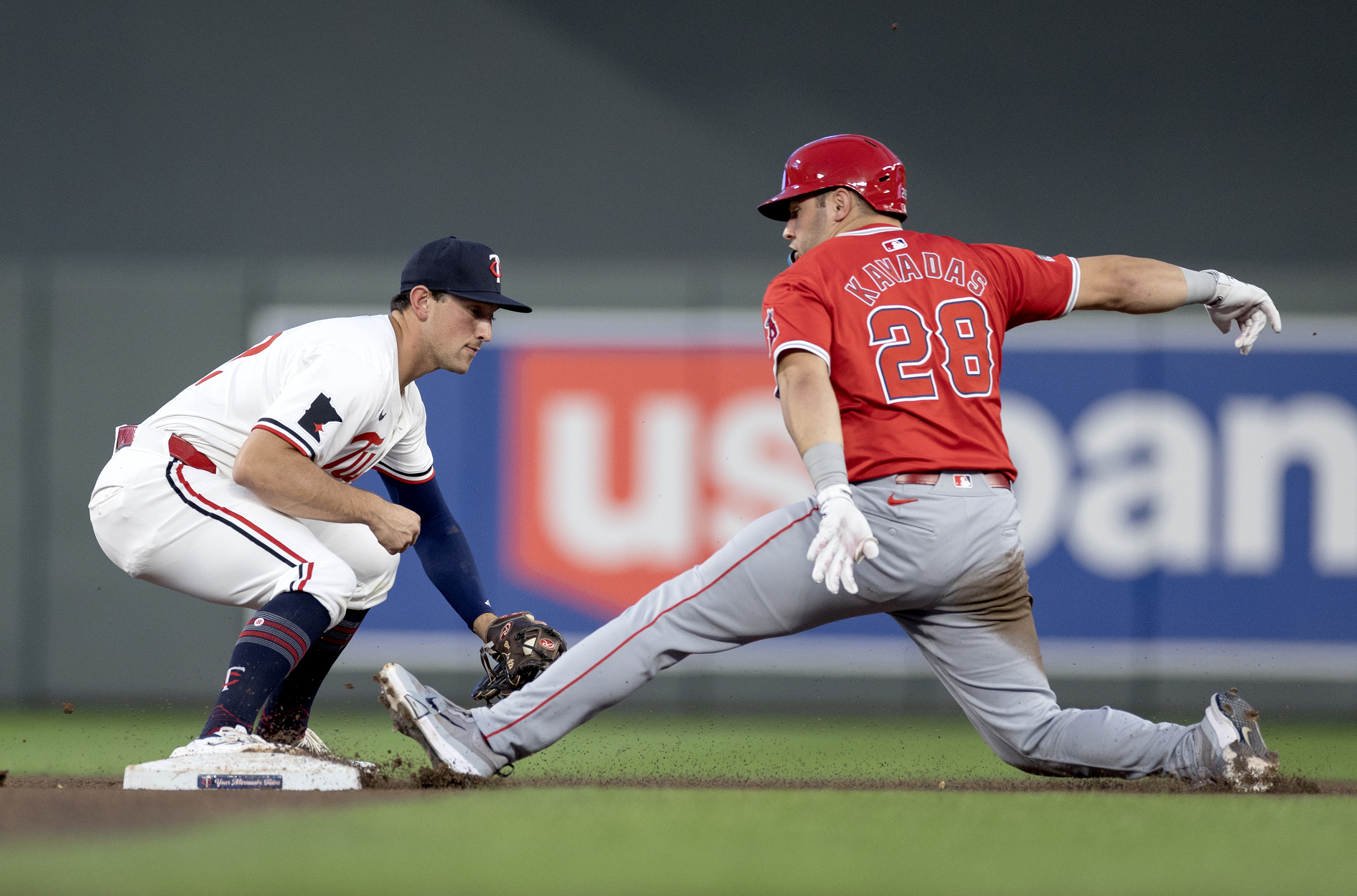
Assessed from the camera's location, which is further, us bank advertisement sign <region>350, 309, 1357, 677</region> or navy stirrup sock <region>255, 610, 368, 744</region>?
us bank advertisement sign <region>350, 309, 1357, 677</region>

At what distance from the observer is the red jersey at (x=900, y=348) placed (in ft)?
9.18

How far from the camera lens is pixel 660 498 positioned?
19.4ft

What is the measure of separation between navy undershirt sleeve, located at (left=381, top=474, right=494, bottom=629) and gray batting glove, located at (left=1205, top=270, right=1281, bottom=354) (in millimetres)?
1975

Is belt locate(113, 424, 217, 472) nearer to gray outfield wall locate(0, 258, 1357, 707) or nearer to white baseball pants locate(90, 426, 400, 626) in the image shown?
white baseball pants locate(90, 426, 400, 626)

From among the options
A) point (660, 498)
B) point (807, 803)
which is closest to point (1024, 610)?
point (807, 803)

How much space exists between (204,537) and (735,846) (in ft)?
4.93

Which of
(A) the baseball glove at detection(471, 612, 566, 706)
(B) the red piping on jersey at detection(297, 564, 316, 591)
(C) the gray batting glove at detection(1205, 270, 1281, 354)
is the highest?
(C) the gray batting glove at detection(1205, 270, 1281, 354)

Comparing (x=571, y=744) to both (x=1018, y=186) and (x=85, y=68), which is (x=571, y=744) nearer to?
(x=1018, y=186)

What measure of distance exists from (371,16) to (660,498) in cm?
290

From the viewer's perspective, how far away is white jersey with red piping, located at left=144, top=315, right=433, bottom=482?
2.96 metres

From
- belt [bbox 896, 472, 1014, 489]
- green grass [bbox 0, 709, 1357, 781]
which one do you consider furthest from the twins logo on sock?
belt [bbox 896, 472, 1014, 489]

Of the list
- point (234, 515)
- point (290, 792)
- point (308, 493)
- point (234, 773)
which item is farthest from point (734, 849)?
point (234, 515)

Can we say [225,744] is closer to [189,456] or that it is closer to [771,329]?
[189,456]

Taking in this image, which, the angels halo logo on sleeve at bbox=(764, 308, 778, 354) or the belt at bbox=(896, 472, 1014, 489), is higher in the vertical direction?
the angels halo logo on sleeve at bbox=(764, 308, 778, 354)
